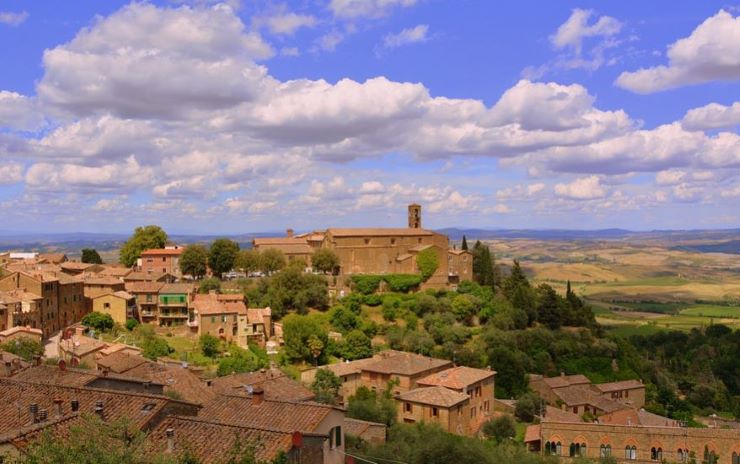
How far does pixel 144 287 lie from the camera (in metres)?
56.2

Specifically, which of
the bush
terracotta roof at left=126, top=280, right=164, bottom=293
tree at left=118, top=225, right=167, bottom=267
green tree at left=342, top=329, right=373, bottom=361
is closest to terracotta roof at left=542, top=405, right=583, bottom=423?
green tree at left=342, top=329, right=373, bottom=361

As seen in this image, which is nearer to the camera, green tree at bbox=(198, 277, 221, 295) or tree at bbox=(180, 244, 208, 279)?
green tree at bbox=(198, 277, 221, 295)

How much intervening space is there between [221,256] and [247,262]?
2953mm

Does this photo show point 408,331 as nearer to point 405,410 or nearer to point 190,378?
point 405,410

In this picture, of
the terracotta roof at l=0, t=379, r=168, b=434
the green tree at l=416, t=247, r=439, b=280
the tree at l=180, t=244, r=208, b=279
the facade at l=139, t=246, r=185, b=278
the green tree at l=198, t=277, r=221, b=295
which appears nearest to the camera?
the terracotta roof at l=0, t=379, r=168, b=434

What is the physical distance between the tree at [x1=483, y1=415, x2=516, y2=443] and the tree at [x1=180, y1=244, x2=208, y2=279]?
3290 centimetres

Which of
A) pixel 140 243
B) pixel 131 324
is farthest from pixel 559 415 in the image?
pixel 140 243

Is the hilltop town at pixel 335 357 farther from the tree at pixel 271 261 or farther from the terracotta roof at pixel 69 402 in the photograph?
the tree at pixel 271 261

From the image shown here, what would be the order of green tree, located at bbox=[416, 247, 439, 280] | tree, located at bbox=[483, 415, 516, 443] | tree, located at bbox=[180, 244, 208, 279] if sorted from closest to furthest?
1. tree, located at bbox=[483, 415, 516, 443]
2. tree, located at bbox=[180, 244, 208, 279]
3. green tree, located at bbox=[416, 247, 439, 280]

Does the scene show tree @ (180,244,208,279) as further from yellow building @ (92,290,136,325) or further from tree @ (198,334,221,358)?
tree @ (198,334,221,358)

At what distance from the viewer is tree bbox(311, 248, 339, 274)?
67.8m

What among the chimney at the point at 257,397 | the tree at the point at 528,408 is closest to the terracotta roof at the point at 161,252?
the tree at the point at 528,408

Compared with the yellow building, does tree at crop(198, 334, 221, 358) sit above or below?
below

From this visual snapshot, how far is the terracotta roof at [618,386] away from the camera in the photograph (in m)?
58.8
